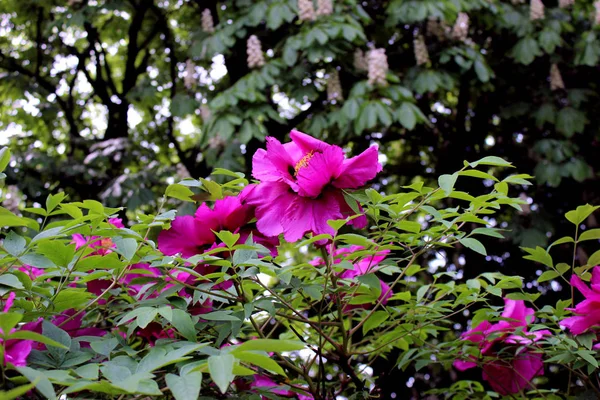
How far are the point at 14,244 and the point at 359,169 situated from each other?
0.38 metres

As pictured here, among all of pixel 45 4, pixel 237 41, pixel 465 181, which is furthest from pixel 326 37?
pixel 45 4

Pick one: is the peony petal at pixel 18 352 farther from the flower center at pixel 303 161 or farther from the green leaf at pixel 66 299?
the flower center at pixel 303 161

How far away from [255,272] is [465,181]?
124 inches

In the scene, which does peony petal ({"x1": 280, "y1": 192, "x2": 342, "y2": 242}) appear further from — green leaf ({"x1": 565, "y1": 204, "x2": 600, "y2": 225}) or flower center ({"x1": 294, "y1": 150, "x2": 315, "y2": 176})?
green leaf ({"x1": 565, "y1": 204, "x2": 600, "y2": 225})

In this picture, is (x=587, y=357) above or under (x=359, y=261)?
under

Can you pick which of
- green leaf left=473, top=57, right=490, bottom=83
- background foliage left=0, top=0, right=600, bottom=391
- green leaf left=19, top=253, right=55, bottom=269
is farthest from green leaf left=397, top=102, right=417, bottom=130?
green leaf left=19, top=253, right=55, bottom=269

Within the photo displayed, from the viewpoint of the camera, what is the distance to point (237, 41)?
152 inches

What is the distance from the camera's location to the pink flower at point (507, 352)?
948 mm

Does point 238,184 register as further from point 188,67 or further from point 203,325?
point 188,67

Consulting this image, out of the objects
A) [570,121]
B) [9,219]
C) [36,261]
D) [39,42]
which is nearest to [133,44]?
[39,42]

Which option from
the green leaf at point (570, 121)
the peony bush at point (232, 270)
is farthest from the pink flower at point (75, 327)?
the green leaf at point (570, 121)

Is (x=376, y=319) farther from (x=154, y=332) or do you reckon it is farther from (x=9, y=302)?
(x=9, y=302)

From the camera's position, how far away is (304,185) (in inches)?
27.5

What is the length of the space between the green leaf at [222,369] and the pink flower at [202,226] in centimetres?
32
